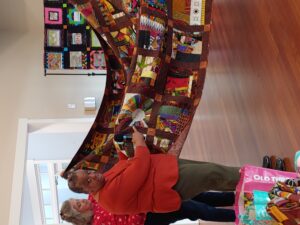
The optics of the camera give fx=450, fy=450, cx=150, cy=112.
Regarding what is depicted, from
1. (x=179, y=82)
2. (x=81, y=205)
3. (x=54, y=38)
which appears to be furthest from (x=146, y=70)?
(x=54, y=38)

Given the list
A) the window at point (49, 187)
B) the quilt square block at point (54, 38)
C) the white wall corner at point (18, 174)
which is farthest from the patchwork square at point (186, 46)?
the window at point (49, 187)

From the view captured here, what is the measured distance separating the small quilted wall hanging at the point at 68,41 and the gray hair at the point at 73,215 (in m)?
2.45

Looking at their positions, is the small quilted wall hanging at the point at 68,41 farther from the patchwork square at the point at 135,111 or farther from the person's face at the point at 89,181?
the person's face at the point at 89,181

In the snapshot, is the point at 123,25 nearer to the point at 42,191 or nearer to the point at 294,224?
the point at 294,224

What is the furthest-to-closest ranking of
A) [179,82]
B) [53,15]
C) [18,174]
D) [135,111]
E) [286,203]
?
[53,15] → [18,174] → [179,82] → [135,111] → [286,203]

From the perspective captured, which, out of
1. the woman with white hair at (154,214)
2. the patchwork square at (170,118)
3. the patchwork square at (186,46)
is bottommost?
the woman with white hair at (154,214)

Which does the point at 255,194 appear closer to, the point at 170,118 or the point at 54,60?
the point at 170,118

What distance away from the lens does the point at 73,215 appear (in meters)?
2.27

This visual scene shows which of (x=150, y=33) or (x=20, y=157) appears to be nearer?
(x=150, y=33)

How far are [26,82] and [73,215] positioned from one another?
268 cm

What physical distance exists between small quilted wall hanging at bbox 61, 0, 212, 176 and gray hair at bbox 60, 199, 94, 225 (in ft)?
1.03

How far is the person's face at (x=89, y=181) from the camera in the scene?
2148 mm

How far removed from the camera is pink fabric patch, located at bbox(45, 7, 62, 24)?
438 centimetres

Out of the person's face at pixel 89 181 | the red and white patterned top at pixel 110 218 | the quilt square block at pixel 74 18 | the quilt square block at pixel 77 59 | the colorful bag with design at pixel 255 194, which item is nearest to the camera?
the colorful bag with design at pixel 255 194
